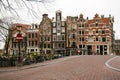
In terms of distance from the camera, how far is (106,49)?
76.8m

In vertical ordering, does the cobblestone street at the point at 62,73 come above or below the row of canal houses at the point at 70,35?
below

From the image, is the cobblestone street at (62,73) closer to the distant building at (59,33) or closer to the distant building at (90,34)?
the distant building at (90,34)

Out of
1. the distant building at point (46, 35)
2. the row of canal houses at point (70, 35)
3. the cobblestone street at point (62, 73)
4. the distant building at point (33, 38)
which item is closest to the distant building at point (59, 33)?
the row of canal houses at point (70, 35)

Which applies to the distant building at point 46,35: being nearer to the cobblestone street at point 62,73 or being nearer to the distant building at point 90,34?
the distant building at point 90,34

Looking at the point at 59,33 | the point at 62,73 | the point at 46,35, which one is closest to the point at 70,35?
the point at 59,33

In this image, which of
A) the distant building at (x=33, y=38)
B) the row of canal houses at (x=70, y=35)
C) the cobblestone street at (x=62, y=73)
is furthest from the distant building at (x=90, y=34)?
the cobblestone street at (x=62, y=73)

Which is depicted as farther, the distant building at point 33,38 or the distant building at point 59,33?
the distant building at point 33,38

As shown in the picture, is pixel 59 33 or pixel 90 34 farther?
pixel 59 33

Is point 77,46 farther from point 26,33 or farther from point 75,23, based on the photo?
point 26,33

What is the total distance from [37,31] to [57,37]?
22.9 ft

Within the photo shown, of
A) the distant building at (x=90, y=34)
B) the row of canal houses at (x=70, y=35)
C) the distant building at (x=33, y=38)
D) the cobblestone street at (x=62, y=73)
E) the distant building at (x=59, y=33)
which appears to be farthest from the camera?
the distant building at (x=33, y=38)

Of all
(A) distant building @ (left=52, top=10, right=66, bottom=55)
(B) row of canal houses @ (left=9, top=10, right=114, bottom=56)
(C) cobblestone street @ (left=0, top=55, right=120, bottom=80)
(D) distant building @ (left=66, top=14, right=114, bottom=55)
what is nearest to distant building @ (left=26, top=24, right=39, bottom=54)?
(B) row of canal houses @ (left=9, top=10, right=114, bottom=56)

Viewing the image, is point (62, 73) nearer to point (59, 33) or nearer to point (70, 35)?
point (70, 35)

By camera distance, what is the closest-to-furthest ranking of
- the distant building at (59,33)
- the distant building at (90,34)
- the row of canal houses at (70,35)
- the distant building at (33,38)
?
1. the distant building at (90,34)
2. the row of canal houses at (70,35)
3. the distant building at (59,33)
4. the distant building at (33,38)
